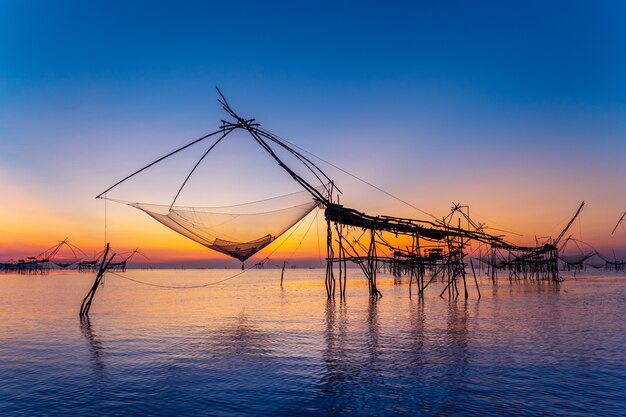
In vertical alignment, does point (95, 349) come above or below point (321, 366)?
below

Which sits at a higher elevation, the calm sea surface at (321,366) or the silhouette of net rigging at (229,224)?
the silhouette of net rigging at (229,224)

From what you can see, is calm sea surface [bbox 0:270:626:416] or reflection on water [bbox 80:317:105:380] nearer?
calm sea surface [bbox 0:270:626:416]

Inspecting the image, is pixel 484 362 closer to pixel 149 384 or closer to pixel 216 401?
pixel 216 401

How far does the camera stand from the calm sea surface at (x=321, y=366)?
23.6 ft

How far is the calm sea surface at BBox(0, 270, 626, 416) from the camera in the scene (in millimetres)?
7195

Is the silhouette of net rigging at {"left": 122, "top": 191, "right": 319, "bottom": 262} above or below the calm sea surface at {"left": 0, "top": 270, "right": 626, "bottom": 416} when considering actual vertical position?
above

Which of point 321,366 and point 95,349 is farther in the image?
point 95,349

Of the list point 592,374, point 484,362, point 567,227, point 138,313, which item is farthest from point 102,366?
point 567,227

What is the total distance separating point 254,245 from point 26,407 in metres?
11.8

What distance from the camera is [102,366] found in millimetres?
10164

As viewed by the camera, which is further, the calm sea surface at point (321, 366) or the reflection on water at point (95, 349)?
the reflection on water at point (95, 349)

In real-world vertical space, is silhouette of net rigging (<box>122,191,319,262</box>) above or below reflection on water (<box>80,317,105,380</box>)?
above

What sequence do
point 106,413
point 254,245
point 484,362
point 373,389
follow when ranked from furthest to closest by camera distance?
1. point 254,245
2. point 484,362
3. point 373,389
4. point 106,413

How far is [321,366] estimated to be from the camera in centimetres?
962
